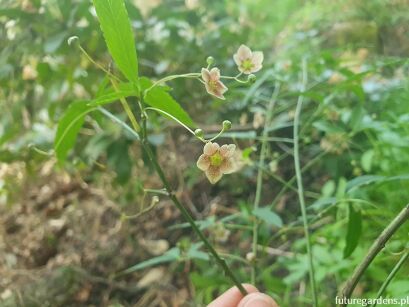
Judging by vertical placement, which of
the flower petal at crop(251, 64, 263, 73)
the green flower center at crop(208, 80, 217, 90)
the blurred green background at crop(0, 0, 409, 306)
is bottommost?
the blurred green background at crop(0, 0, 409, 306)

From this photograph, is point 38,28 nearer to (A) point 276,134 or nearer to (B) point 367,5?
(A) point 276,134

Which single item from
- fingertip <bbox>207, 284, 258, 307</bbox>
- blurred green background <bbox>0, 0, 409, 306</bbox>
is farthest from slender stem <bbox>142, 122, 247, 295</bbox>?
blurred green background <bbox>0, 0, 409, 306</bbox>

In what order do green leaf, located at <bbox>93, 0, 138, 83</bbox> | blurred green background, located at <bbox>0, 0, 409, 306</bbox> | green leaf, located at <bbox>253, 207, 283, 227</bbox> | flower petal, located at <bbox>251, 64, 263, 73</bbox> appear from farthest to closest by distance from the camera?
blurred green background, located at <bbox>0, 0, 409, 306</bbox> → green leaf, located at <bbox>253, 207, 283, 227</bbox> → flower petal, located at <bbox>251, 64, 263, 73</bbox> → green leaf, located at <bbox>93, 0, 138, 83</bbox>

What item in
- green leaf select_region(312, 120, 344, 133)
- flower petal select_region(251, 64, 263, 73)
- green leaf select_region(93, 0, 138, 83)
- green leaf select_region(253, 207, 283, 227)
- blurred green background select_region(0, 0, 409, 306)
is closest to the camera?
green leaf select_region(93, 0, 138, 83)

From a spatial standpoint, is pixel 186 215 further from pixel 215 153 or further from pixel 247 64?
pixel 247 64

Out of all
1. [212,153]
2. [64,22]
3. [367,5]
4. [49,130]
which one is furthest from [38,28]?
[367,5]

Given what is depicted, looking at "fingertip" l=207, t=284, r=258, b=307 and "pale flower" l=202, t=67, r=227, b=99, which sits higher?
"pale flower" l=202, t=67, r=227, b=99

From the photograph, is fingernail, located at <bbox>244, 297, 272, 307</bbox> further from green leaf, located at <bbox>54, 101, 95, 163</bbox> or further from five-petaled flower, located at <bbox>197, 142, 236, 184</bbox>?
green leaf, located at <bbox>54, 101, 95, 163</bbox>

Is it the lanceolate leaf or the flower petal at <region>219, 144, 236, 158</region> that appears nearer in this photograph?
the flower petal at <region>219, 144, 236, 158</region>
